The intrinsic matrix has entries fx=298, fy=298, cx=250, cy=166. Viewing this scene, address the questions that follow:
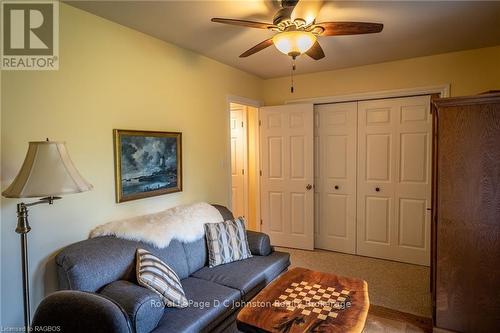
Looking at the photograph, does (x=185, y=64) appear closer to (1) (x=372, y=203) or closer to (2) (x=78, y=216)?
(2) (x=78, y=216)

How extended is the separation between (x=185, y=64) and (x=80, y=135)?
52.9 inches

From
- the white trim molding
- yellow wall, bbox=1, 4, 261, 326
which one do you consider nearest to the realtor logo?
yellow wall, bbox=1, 4, 261, 326

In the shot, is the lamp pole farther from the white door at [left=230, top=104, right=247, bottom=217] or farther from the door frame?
the white door at [left=230, top=104, right=247, bottom=217]

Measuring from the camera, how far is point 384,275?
3.34 metres

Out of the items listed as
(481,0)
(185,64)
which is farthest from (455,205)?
(185,64)

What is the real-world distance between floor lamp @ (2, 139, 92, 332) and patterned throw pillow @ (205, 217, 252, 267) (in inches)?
48.1

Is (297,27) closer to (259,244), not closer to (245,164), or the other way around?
(259,244)

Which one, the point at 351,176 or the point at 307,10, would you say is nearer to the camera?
the point at 307,10

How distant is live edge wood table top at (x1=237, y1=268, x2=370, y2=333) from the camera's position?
5.20ft

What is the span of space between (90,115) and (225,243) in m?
1.50

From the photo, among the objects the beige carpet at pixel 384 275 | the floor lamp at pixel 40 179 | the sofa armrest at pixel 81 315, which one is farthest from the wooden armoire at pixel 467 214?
the floor lamp at pixel 40 179

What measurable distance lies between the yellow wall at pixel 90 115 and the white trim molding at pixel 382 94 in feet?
5.26

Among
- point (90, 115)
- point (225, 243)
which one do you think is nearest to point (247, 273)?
point (225, 243)

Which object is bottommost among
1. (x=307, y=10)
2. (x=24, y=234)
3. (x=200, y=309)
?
(x=200, y=309)
